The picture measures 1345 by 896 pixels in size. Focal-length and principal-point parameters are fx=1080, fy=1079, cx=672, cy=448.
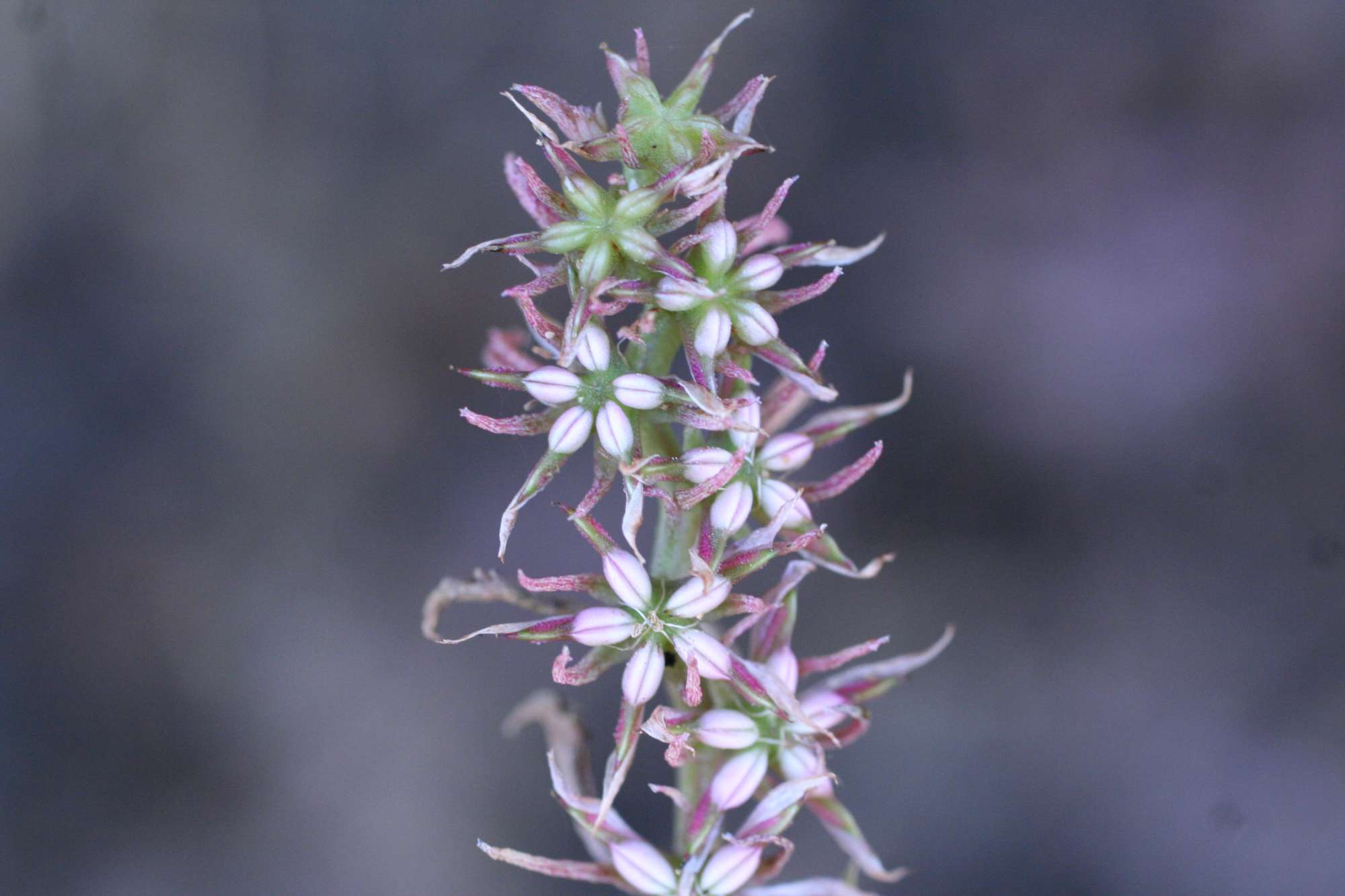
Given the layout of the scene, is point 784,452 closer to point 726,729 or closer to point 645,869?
point 726,729

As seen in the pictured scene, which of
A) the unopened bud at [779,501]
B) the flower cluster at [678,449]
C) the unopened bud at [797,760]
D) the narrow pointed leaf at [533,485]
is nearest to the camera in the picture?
the narrow pointed leaf at [533,485]

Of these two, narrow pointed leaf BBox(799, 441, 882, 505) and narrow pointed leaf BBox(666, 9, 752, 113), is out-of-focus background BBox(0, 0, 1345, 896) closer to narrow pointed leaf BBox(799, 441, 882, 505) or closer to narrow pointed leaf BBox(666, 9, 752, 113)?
narrow pointed leaf BBox(799, 441, 882, 505)

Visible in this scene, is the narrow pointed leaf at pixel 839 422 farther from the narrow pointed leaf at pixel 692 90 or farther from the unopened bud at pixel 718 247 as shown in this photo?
the narrow pointed leaf at pixel 692 90

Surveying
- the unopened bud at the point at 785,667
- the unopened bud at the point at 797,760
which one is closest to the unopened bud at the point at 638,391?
the unopened bud at the point at 785,667

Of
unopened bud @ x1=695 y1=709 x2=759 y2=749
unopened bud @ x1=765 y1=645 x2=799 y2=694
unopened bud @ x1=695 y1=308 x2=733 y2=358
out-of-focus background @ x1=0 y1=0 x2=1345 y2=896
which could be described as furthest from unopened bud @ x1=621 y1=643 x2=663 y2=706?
out-of-focus background @ x1=0 y1=0 x2=1345 y2=896

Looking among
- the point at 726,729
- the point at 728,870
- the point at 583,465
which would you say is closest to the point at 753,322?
the point at 726,729

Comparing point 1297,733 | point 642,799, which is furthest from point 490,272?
point 1297,733
